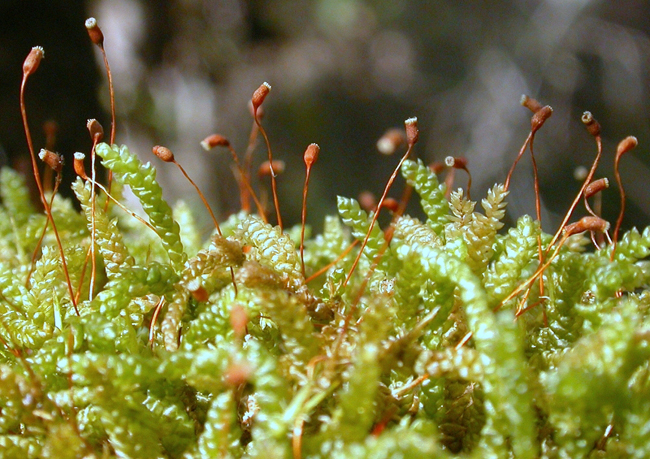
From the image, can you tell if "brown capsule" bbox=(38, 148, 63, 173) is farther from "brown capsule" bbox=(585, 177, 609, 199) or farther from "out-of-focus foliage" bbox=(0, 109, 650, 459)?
"brown capsule" bbox=(585, 177, 609, 199)

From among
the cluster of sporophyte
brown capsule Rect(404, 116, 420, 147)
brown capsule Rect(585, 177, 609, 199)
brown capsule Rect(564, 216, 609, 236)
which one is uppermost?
brown capsule Rect(404, 116, 420, 147)

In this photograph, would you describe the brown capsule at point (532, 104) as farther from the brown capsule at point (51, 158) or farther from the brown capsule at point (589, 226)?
the brown capsule at point (51, 158)

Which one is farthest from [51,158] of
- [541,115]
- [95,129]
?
[541,115]

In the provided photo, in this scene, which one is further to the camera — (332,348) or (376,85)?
(376,85)

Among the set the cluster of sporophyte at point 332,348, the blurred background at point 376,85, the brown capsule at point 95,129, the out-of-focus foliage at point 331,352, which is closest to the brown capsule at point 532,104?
the cluster of sporophyte at point 332,348

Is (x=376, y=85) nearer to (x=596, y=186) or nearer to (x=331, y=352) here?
(x=596, y=186)

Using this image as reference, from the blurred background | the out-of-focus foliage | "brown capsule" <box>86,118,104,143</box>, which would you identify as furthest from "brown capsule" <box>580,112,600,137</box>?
the blurred background
